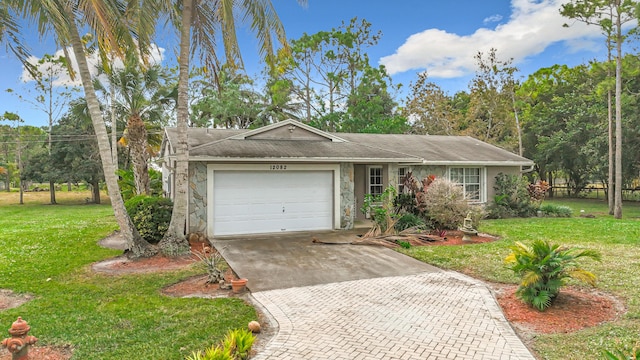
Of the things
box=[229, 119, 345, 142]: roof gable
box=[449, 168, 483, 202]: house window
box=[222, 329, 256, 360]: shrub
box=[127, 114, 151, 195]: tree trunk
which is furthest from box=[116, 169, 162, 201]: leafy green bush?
box=[222, 329, 256, 360]: shrub

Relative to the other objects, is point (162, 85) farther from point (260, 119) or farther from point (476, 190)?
point (476, 190)

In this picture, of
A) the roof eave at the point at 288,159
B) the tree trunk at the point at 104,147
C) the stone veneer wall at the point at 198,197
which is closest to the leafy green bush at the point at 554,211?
the roof eave at the point at 288,159

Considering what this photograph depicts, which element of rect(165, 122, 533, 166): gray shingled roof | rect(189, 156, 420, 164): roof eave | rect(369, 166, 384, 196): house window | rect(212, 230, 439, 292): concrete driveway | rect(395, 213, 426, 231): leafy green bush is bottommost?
rect(212, 230, 439, 292): concrete driveway

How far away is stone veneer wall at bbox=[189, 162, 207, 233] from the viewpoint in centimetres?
1191

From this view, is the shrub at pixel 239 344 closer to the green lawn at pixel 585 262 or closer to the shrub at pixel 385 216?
the green lawn at pixel 585 262

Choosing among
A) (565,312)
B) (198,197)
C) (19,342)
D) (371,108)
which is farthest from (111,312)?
(371,108)

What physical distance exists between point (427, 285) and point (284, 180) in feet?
22.6

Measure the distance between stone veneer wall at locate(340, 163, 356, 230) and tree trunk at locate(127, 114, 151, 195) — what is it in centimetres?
956

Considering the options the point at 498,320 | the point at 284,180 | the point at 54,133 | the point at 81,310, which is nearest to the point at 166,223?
the point at 284,180

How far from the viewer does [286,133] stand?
1462 centimetres

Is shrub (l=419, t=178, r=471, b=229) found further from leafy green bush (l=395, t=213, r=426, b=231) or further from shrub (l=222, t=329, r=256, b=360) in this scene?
shrub (l=222, t=329, r=256, b=360)

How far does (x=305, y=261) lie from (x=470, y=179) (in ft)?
36.5

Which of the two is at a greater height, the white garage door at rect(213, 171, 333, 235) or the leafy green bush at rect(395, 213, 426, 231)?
the white garage door at rect(213, 171, 333, 235)

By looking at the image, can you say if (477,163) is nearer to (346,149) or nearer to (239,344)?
(346,149)
